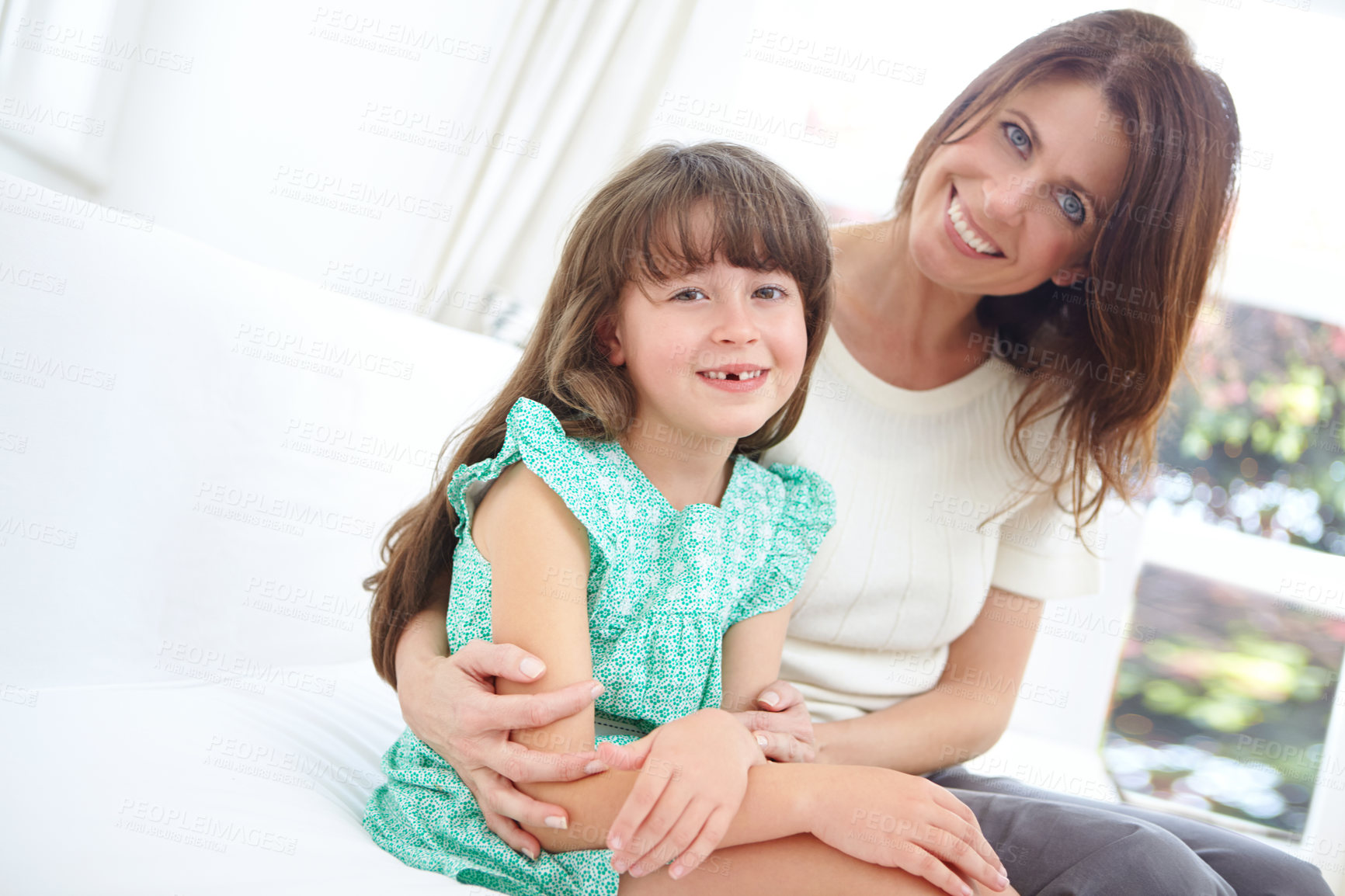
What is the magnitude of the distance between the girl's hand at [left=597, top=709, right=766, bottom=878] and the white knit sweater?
1.48ft

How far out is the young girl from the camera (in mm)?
864

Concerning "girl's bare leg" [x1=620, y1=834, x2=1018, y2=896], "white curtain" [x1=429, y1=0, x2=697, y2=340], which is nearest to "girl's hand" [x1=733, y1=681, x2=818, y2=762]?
"girl's bare leg" [x1=620, y1=834, x2=1018, y2=896]

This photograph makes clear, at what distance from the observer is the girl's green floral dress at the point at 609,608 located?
97 centimetres

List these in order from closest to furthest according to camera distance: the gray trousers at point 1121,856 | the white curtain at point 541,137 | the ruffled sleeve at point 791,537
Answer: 1. the gray trousers at point 1121,856
2. the ruffled sleeve at point 791,537
3. the white curtain at point 541,137

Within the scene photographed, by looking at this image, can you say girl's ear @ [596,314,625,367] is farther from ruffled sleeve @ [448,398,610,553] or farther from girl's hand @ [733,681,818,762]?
girl's hand @ [733,681,818,762]

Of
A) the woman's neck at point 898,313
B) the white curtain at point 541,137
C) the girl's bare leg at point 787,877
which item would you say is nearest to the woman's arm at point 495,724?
the girl's bare leg at point 787,877

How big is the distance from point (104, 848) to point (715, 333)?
2.34ft

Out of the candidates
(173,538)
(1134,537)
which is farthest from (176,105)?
(1134,537)

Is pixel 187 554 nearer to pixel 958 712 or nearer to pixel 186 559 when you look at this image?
pixel 186 559

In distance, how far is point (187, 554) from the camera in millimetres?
1271

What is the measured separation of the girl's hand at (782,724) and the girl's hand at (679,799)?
100 millimetres

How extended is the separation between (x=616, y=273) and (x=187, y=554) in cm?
68

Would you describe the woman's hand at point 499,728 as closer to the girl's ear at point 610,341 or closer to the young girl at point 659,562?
the young girl at point 659,562

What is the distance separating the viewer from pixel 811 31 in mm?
2422
